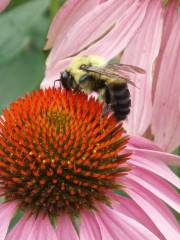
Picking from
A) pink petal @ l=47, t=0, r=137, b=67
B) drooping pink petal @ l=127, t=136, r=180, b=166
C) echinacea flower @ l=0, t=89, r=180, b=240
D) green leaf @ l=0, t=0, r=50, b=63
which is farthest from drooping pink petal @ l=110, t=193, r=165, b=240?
green leaf @ l=0, t=0, r=50, b=63

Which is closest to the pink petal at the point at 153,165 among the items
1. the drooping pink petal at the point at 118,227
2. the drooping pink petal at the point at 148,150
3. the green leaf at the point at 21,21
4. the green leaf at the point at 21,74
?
the drooping pink petal at the point at 148,150

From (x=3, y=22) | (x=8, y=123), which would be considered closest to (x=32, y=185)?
(x=8, y=123)

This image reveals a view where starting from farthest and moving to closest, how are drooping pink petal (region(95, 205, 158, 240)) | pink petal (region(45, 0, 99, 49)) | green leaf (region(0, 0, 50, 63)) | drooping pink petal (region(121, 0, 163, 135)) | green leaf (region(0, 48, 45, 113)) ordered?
1. green leaf (region(0, 0, 50, 63))
2. green leaf (region(0, 48, 45, 113))
3. pink petal (region(45, 0, 99, 49))
4. drooping pink petal (region(121, 0, 163, 135))
5. drooping pink petal (region(95, 205, 158, 240))

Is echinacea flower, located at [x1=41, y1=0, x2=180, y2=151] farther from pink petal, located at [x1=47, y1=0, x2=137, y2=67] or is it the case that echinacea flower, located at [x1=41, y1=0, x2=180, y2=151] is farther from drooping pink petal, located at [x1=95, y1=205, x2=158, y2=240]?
drooping pink petal, located at [x1=95, y1=205, x2=158, y2=240]

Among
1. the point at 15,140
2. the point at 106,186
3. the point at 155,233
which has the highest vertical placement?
the point at 15,140

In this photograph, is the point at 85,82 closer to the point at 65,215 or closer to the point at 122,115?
the point at 122,115

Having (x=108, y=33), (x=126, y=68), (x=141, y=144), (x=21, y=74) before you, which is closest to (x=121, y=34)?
(x=108, y=33)
